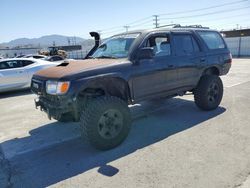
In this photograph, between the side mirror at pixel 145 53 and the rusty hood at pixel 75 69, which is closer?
the rusty hood at pixel 75 69

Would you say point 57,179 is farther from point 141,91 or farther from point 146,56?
point 146,56

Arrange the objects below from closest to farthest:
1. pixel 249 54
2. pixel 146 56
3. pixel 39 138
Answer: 1. pixel 146 56
2. pixel 39 138
3. pixel 249 54

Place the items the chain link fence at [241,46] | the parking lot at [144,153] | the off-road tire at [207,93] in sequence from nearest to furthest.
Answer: the parking lot at [144,153]
the off-road tire at [207,93]
the chain link fence at [241,46]

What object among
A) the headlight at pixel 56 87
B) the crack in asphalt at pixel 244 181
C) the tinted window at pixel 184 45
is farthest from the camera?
the tinted window at pixel 184 45

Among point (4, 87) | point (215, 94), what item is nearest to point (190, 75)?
point (215, 94)

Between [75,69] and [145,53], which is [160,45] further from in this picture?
[75,69]

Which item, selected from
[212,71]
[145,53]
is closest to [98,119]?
[145,53]

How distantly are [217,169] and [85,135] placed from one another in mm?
2044

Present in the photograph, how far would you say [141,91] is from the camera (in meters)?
4.93

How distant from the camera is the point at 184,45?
580cm

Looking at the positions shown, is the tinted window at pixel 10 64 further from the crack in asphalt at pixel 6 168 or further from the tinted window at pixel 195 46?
the tinted window at pixel 195 46

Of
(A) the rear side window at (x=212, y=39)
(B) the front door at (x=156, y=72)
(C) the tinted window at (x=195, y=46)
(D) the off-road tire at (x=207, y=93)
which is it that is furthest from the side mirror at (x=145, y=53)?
(A) the rear side window at (x=212, y=39)

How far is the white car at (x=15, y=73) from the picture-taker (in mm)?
9867

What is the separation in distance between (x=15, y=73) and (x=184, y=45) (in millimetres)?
6948
